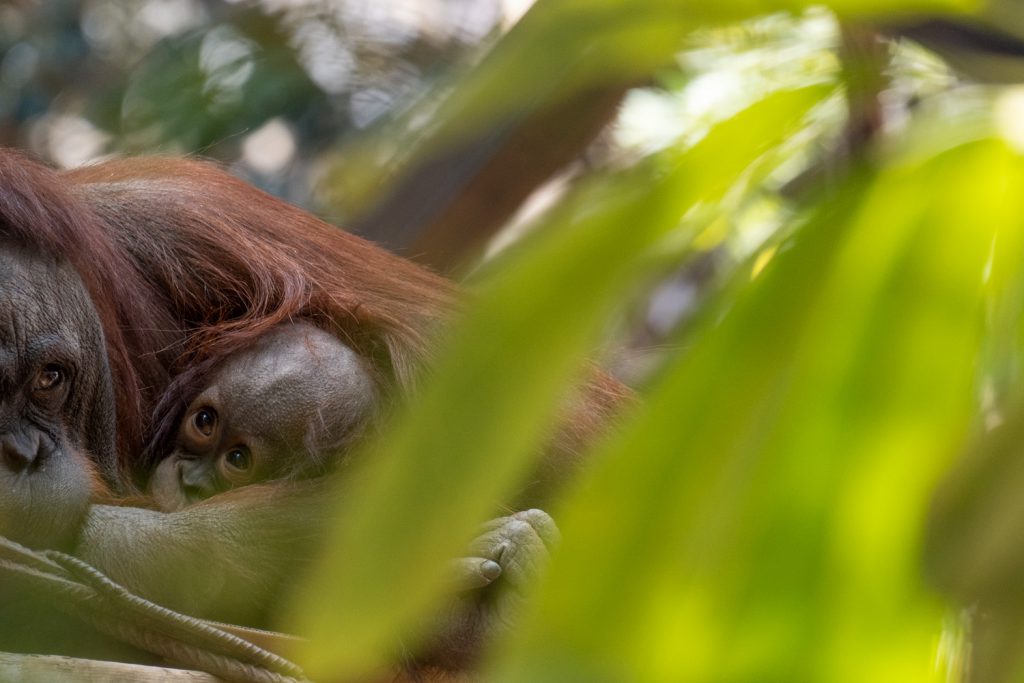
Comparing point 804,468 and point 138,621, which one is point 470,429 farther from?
point 138,621

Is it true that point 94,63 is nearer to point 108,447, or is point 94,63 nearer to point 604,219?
point 108,447

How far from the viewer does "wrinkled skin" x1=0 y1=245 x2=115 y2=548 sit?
4.33 ft

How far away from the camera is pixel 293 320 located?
1.65 m

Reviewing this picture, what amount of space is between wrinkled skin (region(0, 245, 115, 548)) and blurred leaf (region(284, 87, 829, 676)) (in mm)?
957

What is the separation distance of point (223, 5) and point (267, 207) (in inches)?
78.2

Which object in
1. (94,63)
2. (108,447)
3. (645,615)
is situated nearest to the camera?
(645,615)

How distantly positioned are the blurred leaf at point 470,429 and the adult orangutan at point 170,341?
854 mm

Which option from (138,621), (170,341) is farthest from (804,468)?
(170,341)

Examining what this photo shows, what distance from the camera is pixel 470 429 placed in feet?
1.38

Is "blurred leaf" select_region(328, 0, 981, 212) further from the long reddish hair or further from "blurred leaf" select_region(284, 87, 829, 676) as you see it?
the long reddish hair

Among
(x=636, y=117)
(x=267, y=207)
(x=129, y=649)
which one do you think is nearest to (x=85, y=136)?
(x=636, y=117)

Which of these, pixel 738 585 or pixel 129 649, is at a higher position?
pixel 738 585

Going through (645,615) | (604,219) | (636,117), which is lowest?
(636,117)

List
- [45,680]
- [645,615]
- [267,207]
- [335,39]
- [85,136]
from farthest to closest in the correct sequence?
[85,136] < [335,39] < [267,207] < [45,680] < [645,615]
